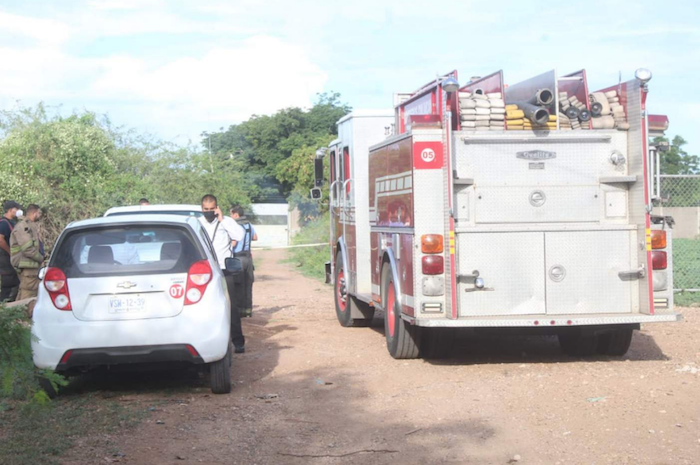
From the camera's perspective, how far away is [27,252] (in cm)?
1249

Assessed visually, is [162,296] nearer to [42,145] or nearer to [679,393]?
[679,393]

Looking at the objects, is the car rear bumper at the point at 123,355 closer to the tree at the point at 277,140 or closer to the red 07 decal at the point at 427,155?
the red 07 decal at the point at 427,155

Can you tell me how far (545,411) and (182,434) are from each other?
2.84m

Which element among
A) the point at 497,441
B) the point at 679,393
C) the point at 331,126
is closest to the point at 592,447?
the point at 497,441

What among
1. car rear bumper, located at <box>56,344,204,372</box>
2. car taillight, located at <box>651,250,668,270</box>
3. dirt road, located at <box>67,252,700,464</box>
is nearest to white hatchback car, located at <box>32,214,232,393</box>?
car rear bumper, located at <box>56,344,204,372</box>

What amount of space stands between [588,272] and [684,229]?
93.7ft

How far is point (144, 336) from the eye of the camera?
7.56m

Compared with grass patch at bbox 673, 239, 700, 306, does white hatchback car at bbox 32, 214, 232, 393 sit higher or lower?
higher

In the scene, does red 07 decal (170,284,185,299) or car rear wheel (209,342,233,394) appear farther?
car rear wheel (209,342,233,394)

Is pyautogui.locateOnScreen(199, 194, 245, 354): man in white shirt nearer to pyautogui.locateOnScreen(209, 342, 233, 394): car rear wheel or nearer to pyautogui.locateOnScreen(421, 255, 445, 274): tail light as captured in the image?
pyautogui.locateOnScreen(209, 342, 233, 394): car rear wheel

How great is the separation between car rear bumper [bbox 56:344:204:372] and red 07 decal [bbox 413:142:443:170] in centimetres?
297

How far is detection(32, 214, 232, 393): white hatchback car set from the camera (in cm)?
752

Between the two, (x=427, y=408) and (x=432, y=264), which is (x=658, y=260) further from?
(x=427, y=408)

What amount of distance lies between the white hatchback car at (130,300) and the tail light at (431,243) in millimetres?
2156
